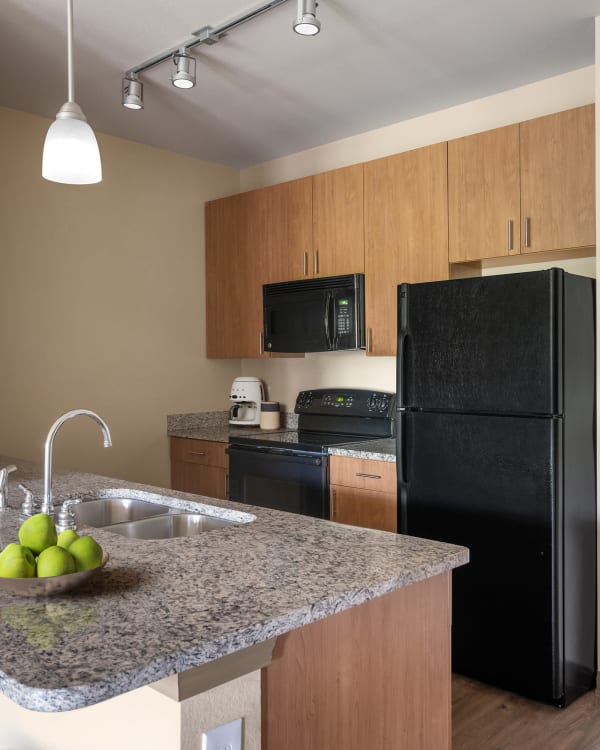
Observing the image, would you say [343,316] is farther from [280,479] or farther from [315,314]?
[280,479]

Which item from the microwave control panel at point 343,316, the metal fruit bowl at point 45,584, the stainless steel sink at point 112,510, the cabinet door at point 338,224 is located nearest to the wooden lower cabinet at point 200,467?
the microwave control panel at point 343,316

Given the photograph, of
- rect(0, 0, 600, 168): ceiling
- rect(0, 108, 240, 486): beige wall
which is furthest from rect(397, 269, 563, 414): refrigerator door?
rect(0, 108, 240, 486): beige wall

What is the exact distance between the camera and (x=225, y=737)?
3.87 feet

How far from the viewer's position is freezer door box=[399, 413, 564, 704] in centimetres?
254

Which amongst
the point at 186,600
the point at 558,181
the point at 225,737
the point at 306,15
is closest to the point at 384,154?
the point at 558,181

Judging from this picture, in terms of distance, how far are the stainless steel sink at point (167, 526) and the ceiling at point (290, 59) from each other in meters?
1.84

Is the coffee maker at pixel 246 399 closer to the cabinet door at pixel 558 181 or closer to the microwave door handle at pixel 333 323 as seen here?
the microwave door handle at pixel 333 323

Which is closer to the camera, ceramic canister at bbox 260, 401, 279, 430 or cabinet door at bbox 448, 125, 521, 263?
cabinet door at bbox 448, 125, 521, 263

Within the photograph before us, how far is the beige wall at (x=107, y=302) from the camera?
368 centimetres

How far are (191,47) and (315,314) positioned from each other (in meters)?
1.49

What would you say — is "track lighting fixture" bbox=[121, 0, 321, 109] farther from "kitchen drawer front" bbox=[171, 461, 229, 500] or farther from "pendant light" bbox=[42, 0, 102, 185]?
"kitchen drawer front" bbox=[171, 461, 229, 500]

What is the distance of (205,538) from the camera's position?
170 centimetres

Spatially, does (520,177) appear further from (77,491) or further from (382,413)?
(77,491)

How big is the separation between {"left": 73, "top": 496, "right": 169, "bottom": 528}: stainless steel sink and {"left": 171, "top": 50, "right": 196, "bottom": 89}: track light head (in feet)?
5.71
